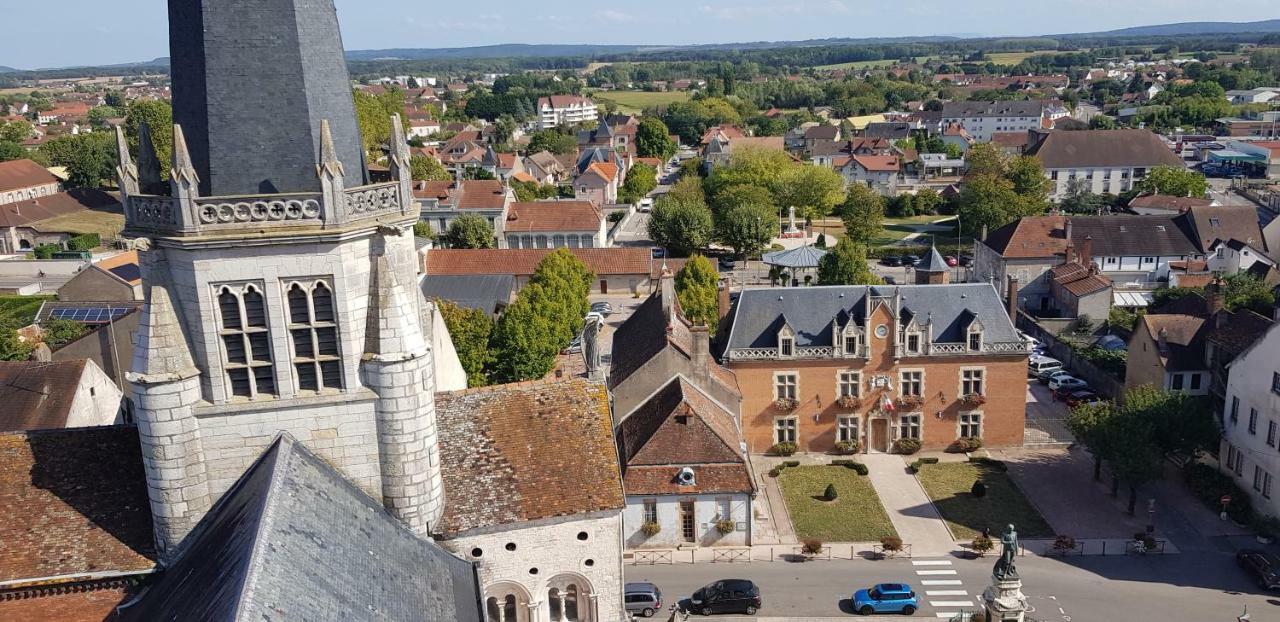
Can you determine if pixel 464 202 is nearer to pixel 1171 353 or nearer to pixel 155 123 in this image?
pixel 155 123

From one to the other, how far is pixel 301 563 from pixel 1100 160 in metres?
133

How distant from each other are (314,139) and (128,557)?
923cm

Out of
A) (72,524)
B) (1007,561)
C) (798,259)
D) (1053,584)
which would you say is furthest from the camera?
(798,259)

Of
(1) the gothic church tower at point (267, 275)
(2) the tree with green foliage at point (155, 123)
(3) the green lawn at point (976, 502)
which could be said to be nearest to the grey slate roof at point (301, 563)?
(1) the gothic church tower at point (267, 275)

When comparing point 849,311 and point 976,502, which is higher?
point 849,311

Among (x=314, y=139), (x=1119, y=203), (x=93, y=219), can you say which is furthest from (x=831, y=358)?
(x=93, y=219)

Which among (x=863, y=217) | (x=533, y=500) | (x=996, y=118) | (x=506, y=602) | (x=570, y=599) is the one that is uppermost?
(x=996, y=118)

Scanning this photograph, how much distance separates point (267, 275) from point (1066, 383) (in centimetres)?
5079

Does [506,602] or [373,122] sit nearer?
[506,602]

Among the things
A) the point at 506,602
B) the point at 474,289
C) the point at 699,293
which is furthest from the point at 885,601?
the point at 474,289

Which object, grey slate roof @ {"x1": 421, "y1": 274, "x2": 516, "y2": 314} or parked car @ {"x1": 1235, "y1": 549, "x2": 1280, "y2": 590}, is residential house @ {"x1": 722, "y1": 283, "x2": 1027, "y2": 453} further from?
grey slate roof @ {"x1": 421, "y1": 274, "x2": 516, "y2": 314}

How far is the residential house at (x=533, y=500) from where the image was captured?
2041 centimetres

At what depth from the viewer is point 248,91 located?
17.3 metres

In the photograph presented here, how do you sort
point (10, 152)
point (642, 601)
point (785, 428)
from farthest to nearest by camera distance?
1. point (10, 152)
2. point (785, 428)
3. point (642, 601)
